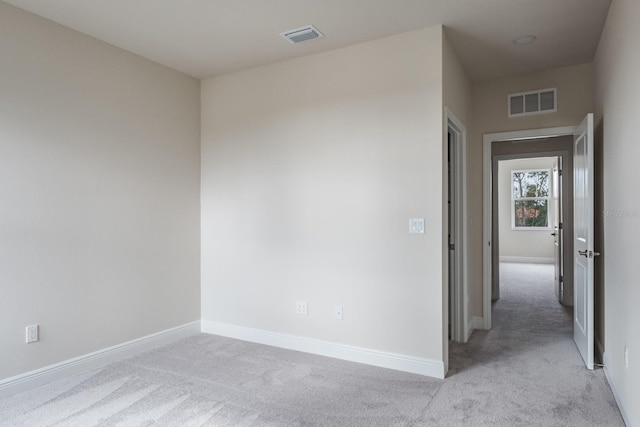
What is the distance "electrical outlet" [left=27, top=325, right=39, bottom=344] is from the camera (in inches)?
112

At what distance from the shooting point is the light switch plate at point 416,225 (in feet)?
10.2

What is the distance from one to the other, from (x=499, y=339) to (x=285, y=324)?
2.15 metres

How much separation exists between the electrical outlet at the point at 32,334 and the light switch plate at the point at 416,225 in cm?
292

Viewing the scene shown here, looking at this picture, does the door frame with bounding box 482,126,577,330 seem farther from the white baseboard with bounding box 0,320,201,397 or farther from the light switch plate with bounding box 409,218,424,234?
the white baseboard with bounding box 0,320,201,397

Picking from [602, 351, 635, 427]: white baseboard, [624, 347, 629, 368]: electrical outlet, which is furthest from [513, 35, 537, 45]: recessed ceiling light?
[602, 351, 635, 427]: white baseboard

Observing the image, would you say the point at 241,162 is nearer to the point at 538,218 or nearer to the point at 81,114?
the point at 81,114

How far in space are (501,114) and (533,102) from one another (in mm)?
317

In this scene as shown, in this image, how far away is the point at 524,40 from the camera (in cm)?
331

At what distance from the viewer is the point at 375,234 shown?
10.9 feet

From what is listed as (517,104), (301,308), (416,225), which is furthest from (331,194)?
(517,104)

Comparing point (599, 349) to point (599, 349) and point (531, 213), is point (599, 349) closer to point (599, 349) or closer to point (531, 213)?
point (599, 349)

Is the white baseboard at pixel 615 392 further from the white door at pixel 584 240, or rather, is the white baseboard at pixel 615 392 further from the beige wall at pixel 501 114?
the beige wall at pixel 501 114

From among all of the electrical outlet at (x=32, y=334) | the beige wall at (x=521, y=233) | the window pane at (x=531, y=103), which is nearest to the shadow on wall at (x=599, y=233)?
the window pane at (x=531, y=103)

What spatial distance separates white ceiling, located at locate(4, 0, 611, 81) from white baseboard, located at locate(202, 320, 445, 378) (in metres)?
2.62
